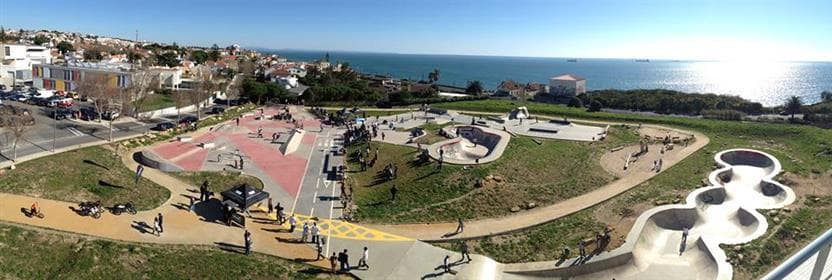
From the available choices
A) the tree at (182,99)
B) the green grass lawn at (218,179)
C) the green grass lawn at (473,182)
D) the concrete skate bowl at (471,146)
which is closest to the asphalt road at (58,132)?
the tree at (182,99)

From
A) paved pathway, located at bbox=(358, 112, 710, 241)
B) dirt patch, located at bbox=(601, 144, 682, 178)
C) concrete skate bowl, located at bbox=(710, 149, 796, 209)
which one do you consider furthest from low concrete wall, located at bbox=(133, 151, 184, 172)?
concrete skate bowl, located at bbox=(710, 149, 796, 209)

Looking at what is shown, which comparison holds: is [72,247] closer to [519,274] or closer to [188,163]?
[188,163]

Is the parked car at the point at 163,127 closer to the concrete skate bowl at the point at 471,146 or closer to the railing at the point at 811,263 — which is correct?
the concrete skate bowl at the point at 471,146

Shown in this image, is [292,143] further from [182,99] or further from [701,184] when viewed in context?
[701,184]

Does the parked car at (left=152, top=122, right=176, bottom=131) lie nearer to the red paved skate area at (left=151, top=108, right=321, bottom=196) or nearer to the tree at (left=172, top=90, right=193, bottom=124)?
the red paved skate area at (left=151, top=108, right=321, bottom=196)

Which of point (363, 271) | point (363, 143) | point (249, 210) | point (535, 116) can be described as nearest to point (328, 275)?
point (363, 271)
